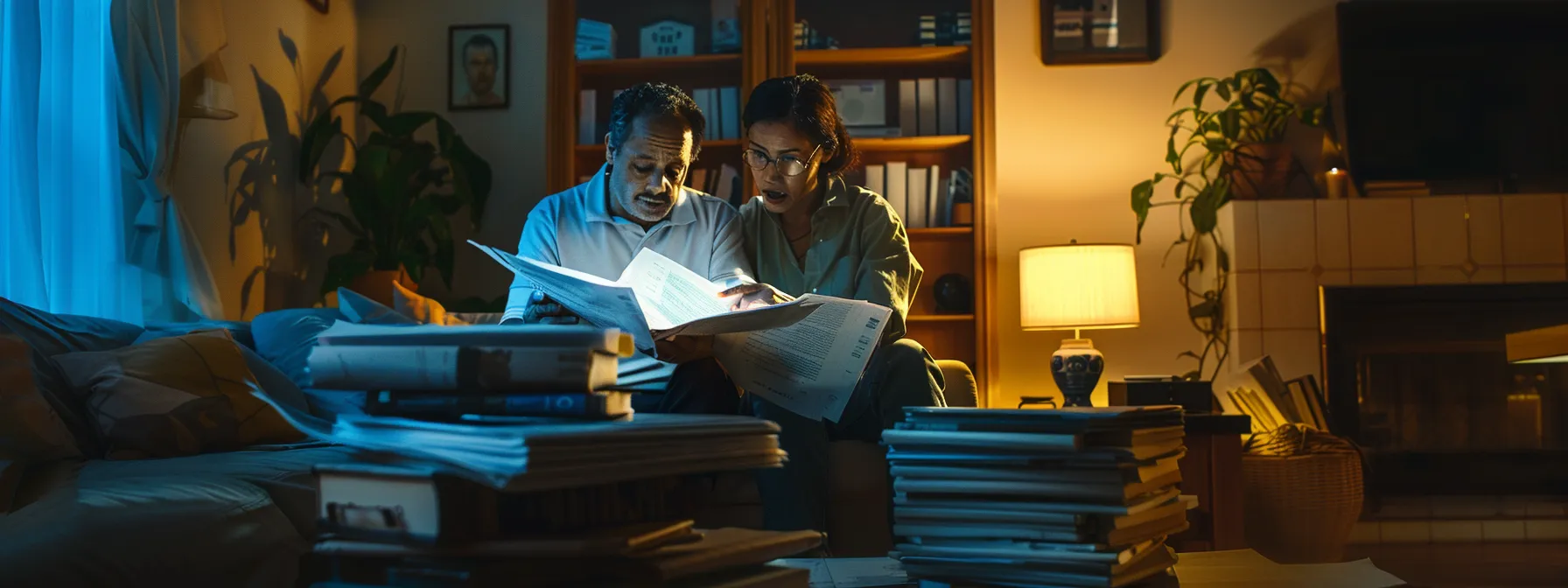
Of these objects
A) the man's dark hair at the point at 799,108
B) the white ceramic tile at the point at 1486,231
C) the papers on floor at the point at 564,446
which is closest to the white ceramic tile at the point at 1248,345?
the white ceramic tile at the point at 1486,231

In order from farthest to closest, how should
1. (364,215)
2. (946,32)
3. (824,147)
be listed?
(946,32)
(364,215)
(824,147)

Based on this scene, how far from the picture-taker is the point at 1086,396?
3061 millimetres

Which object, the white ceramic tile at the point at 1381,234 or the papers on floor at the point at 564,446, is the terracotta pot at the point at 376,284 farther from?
the white ceramic tile at the point at 1381,234

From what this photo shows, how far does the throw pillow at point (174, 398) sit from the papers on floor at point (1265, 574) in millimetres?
1501

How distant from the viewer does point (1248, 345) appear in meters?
3.68

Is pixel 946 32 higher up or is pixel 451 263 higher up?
pixel 946 32

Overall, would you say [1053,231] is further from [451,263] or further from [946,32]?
[451,263]

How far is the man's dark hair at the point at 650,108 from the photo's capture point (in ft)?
6.69

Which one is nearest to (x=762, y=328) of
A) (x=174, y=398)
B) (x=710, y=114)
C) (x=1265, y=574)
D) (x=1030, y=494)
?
(x=1030, y=494)

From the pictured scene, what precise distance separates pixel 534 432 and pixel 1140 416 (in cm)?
47

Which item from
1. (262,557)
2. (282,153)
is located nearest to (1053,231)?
(282,153)

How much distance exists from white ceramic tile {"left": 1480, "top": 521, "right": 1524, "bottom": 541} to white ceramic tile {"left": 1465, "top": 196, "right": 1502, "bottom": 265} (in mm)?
787

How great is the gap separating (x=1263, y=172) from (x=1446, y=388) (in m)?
0.84

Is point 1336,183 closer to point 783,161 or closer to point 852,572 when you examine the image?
point 783,161
